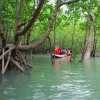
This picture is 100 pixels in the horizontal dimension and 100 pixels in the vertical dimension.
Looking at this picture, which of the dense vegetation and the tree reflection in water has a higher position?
the dense vegetation

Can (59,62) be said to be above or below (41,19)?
below

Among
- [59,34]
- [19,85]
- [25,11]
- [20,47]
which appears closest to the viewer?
[19,85]

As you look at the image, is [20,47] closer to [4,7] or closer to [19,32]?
[19,32]

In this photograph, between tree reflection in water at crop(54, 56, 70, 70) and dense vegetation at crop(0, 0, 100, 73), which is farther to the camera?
tree reflection in water at crop(54, 56, 70, 70)

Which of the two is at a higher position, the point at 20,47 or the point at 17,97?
the point at 20,47

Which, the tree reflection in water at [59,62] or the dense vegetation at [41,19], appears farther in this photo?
the tree reflection in water at [59,62]

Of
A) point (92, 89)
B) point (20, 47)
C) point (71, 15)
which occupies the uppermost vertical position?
point (71, 15)

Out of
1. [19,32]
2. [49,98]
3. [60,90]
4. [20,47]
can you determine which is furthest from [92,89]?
[20,47]

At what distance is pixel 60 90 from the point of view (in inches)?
250

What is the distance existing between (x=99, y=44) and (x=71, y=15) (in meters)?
24.3

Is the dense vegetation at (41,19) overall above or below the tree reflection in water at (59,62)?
above

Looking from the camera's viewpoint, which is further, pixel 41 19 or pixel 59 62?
pixel 59 62

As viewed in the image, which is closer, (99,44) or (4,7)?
(4,7)

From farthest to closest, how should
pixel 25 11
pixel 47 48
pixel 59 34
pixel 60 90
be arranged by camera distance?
1. pixel 59 34
2. pixel 47 48
3. pixel 25 11
4. pixel 60 90
